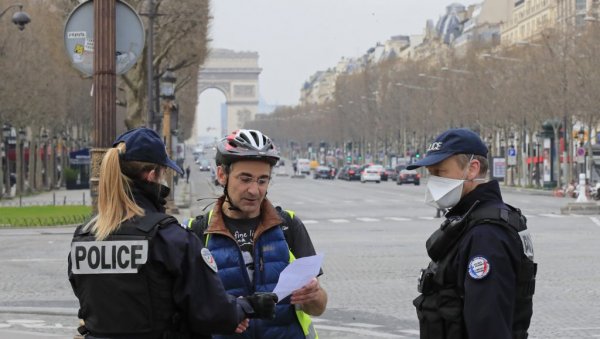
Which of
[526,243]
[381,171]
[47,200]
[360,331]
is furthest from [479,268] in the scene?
[381,171]

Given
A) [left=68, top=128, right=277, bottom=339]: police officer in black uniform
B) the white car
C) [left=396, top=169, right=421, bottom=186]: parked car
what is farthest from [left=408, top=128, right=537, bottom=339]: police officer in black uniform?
the white car

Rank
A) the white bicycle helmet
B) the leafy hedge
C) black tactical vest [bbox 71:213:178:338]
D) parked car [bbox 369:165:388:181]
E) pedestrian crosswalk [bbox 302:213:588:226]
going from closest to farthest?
black tactical vest [bbox 71:213:178:338], the white bicycle helmet, the leafy hedge, pedestrian crosswalk [bbox 302:213:588:226], parked car [bbox 369:165:388:181]

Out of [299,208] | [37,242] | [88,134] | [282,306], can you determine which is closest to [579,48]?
[299,208]

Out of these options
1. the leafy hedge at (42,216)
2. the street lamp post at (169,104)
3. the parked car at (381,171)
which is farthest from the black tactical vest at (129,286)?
the parked car at (381,171)

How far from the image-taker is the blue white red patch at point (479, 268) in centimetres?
495

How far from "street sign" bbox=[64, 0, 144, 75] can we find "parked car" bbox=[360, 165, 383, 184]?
287 ft

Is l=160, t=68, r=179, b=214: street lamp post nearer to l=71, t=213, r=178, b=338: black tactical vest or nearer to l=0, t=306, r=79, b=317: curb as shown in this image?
l=0, t=306, r=79, b=317: curb

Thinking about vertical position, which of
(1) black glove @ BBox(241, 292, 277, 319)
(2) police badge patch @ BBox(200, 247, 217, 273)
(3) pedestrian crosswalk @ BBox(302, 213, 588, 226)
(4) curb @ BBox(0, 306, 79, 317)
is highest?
(2) police badge patch @ BBox(200, 247, 217, 273)

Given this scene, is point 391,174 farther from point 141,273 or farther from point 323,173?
point 141,273

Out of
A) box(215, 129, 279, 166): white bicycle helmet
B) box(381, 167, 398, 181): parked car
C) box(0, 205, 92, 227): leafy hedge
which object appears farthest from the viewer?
box(381, 167, 398, 181): parked car

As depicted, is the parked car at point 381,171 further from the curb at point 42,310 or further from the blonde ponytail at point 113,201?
the blonde ponytail at point 113,201

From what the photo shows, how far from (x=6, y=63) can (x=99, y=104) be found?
147 ft

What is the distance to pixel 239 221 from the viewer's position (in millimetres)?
5539

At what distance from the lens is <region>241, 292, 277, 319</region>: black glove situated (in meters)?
5.04
